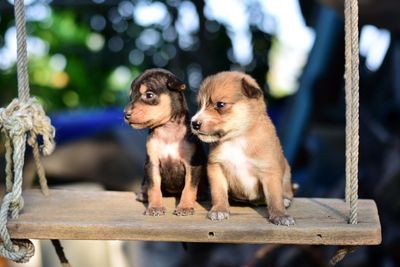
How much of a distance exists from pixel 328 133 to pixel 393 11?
2326 millimetres

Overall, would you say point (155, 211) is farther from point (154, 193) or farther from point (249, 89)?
point (249, 89)

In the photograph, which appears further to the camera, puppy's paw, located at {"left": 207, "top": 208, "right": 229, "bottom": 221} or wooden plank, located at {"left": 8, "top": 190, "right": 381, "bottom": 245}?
puppy's paw, located at {"left": 207, "top": 208, "right": 229, "bottom": 221}

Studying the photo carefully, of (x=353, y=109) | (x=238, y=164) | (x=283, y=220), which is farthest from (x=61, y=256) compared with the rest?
(x=353, y=109)

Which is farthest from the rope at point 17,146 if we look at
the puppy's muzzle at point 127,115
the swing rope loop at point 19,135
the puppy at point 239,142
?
the puppy at point 239,142

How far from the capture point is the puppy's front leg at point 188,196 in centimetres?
242

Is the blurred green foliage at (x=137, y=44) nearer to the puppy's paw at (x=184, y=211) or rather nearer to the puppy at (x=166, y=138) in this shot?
the puppy at (x=166, y=138)

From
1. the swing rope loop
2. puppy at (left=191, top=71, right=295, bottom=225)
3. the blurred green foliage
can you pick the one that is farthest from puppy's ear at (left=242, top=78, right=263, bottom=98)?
the blurred green foliage

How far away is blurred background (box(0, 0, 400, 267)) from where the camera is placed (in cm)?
521

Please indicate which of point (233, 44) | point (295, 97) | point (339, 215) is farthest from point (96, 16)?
point (339, 215)

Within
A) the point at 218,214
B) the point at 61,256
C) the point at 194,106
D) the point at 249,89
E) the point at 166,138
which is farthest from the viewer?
the point at 194,106

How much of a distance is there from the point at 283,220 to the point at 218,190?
0.30 meters

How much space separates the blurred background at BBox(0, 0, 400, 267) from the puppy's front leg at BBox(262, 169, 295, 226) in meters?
2.11

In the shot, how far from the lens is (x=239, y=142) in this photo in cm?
250

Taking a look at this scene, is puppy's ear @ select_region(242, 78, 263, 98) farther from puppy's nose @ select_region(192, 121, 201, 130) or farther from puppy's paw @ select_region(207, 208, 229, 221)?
puppy's paw @ select_region(207, 208, 229, 221)
